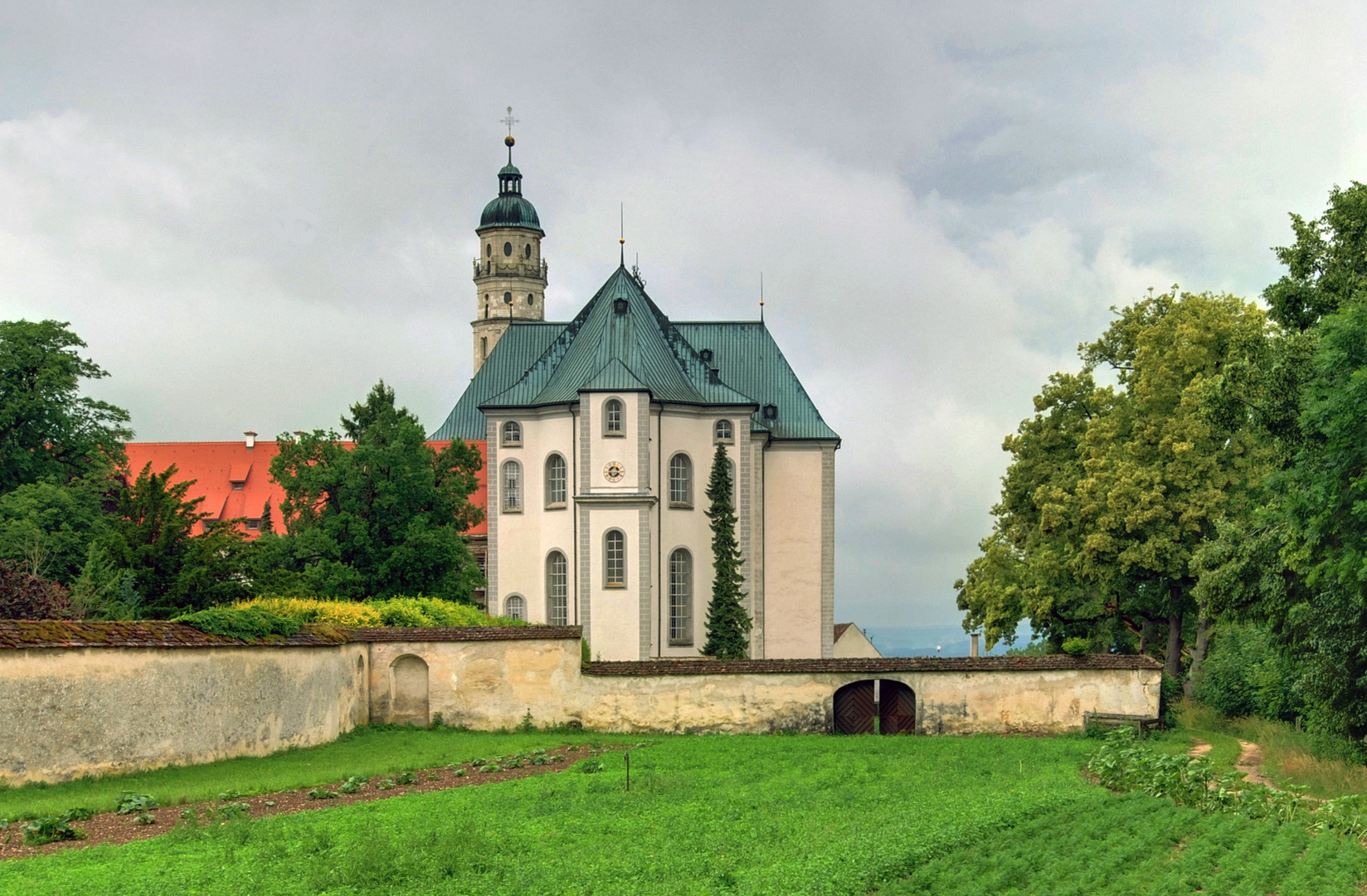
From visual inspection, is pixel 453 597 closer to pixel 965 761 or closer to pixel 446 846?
pixel 965 761

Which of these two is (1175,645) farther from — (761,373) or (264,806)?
(264,806)

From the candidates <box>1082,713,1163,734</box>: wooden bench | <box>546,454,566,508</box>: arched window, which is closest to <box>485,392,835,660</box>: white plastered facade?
<box>546,454,566,508</box>: arched window

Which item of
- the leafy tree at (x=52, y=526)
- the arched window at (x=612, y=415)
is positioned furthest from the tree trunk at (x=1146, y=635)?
the leafy tree at (x=52, y=526)

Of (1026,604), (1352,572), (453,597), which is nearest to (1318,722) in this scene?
(1352,572)

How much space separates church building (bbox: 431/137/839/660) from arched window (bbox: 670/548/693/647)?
42 millimetres

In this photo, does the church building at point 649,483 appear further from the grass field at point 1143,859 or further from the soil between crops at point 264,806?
the grass field at point 1143,859

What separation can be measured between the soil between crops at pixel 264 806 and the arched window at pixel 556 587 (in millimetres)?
24941

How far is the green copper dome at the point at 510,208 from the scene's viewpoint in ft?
336

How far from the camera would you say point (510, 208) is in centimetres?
10269

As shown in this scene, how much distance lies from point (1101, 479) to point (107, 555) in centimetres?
2664

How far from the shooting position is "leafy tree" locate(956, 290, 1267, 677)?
39.4 m

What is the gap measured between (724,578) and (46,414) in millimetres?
25277

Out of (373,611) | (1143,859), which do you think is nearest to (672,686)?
(373,611)

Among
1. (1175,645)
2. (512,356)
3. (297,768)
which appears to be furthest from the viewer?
(512,356)
